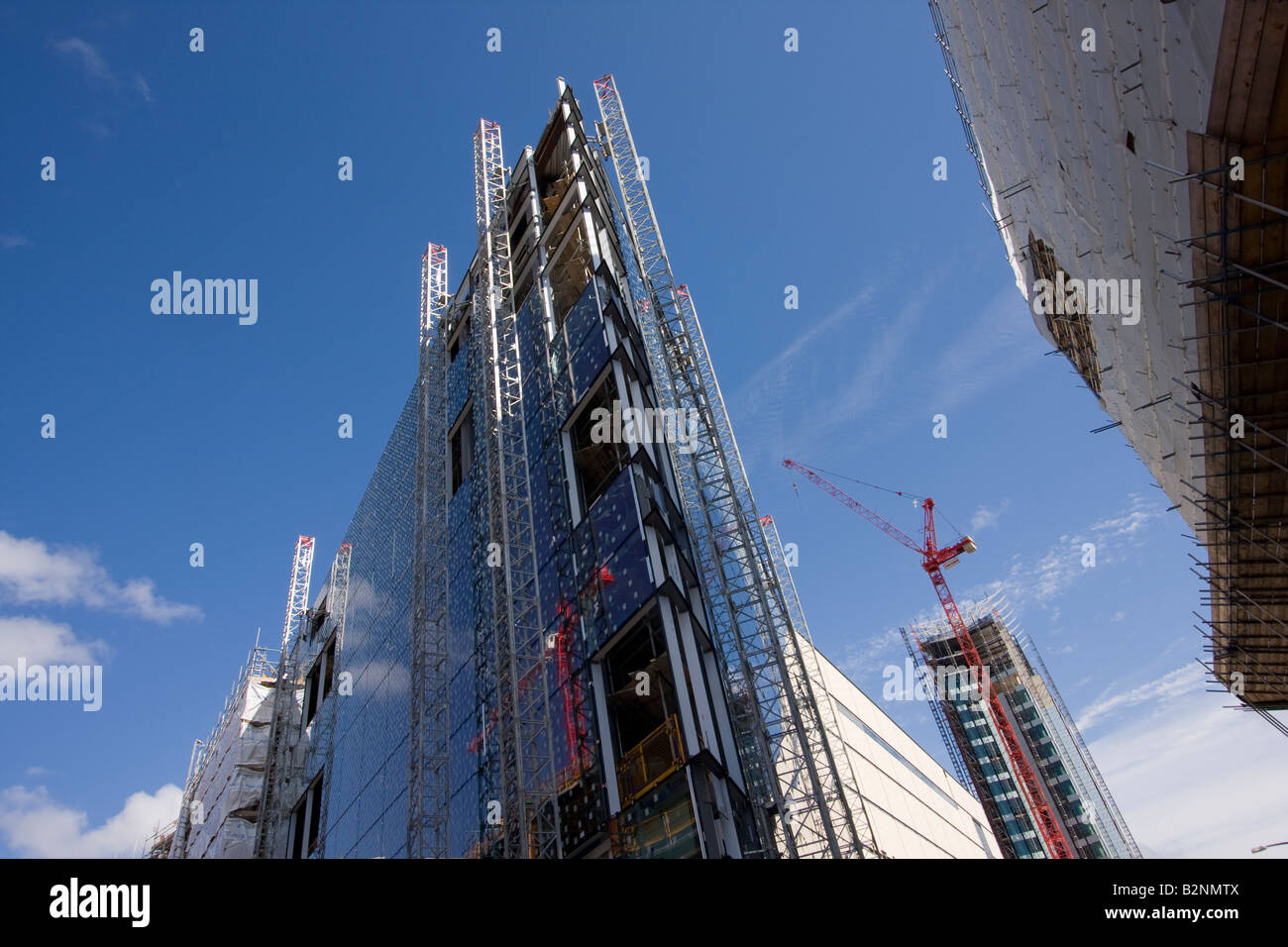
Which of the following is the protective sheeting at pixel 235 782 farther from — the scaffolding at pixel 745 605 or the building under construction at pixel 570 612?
the scaffolding at pixel 745 605

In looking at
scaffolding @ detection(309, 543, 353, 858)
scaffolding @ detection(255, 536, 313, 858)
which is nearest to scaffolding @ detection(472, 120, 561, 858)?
scaffolding @ detection(309, 543, 353, 858)

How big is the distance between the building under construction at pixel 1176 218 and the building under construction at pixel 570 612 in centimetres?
1359

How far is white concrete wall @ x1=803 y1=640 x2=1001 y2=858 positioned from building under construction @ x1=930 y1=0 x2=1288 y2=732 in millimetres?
16693

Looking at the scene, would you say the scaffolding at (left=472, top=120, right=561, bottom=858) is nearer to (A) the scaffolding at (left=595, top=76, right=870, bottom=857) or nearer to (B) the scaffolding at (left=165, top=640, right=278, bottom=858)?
(A) the scaffolding at (left=595, top=76, right=870, bottom=857)

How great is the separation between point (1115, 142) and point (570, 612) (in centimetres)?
1975

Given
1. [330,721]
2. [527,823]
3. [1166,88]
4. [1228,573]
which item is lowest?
[527,823]

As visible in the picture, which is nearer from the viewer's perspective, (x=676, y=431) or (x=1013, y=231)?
(x=1013, y=231)

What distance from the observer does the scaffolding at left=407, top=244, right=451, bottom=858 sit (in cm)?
2916

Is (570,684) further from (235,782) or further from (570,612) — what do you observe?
(235,782)

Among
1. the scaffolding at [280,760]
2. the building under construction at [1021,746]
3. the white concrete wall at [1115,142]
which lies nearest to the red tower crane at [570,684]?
the white concrete wall at [1115,142]

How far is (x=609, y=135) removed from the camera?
4684 cm
